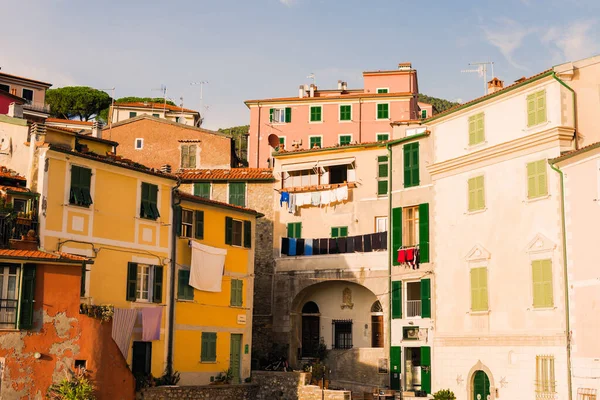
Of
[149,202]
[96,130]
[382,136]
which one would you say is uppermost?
[382,136]

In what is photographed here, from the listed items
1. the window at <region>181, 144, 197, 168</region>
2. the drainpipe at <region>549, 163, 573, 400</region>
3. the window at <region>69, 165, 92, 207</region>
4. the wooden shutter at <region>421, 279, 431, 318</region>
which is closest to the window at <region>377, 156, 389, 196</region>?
the wooden shutter at <region>421, 279, 431, 318</region>

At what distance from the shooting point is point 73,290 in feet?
92.2

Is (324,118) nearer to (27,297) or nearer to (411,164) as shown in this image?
(411,164)

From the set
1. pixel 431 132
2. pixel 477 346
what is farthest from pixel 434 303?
pixel 431 132

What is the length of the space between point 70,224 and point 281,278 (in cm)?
1631

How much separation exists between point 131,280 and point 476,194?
570 inches

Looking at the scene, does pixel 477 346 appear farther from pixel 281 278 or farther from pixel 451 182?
pixel 281 278

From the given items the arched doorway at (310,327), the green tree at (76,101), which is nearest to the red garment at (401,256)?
the arched doorway at (310,327)

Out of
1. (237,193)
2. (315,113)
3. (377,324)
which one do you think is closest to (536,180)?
(377,324)

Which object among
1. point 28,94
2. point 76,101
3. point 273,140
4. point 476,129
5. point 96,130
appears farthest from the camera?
point 76,101

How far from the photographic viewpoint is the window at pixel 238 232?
38.6 m

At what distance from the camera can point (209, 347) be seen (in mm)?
36656

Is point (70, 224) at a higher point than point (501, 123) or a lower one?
lower

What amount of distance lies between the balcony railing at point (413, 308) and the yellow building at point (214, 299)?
732 centimetres
